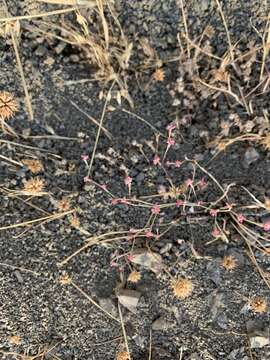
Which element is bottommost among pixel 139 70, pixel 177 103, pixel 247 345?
pixel 247 345

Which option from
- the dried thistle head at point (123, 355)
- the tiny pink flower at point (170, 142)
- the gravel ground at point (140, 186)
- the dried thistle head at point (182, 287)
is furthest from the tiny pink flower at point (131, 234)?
the dried thistle head at point (123, 355)

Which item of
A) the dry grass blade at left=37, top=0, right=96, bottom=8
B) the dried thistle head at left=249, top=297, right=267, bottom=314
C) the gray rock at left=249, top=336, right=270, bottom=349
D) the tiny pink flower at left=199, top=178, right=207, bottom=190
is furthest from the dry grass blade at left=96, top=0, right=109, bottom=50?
the gray rock at left=249, top=336, right=270, bottom=349

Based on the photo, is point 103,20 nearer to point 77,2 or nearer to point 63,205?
point 77,2

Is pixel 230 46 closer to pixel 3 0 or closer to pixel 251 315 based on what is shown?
pixel 3 0

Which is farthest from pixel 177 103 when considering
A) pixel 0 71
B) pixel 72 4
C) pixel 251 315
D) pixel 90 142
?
pixel 251 315

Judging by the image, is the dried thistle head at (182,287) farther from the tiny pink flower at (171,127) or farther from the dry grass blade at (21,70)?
the dry grass blade at (21,70)

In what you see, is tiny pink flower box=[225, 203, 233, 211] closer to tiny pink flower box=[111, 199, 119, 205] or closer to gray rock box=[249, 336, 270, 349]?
tiny pink flower box=[111, 199, 119, 205]

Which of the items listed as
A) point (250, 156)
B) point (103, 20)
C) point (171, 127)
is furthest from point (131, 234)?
point (103, 20)
